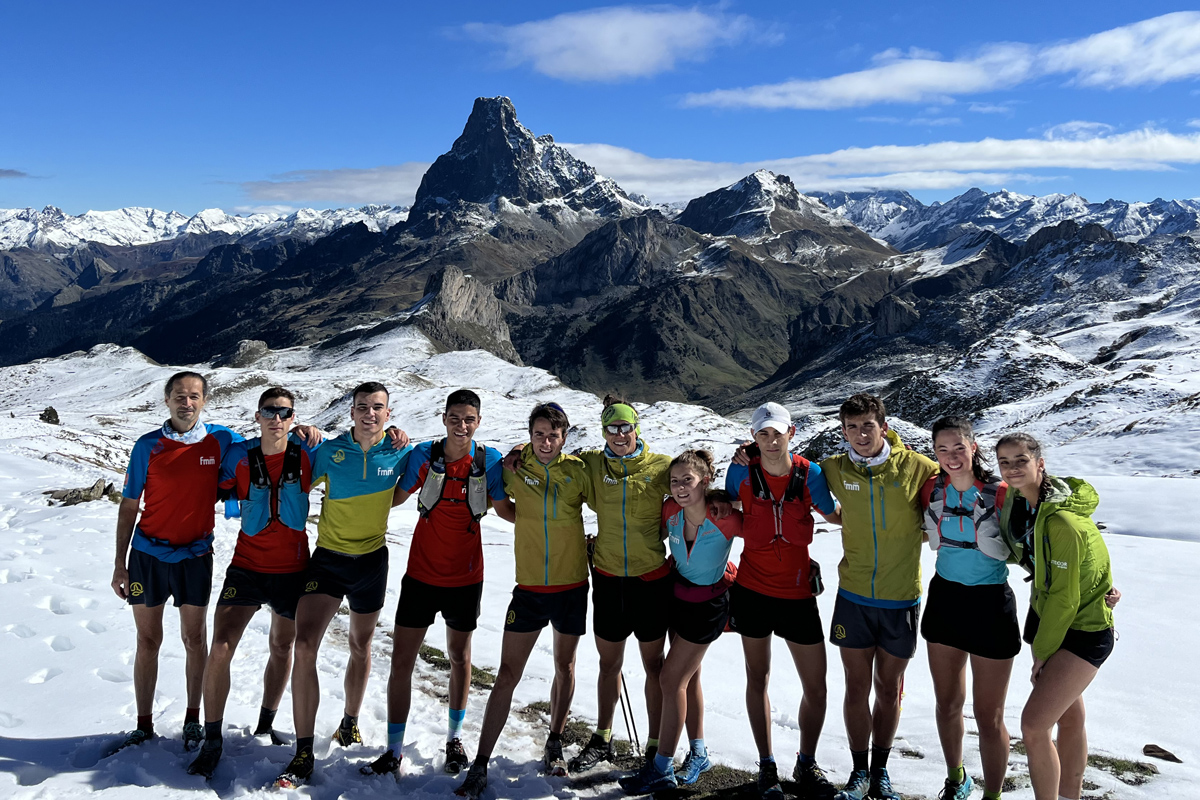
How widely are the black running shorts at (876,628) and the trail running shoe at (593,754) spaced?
2.75m

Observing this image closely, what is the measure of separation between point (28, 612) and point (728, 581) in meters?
9.53

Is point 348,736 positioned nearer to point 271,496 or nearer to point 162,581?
point 162,581

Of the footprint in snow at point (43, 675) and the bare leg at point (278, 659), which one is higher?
the bare leg at point (278, 659)

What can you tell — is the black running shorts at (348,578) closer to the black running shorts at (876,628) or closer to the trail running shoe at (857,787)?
the black running shorts at (876,628)

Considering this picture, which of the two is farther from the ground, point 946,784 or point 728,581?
point 728,581

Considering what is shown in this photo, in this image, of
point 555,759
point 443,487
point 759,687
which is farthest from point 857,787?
point 443,487

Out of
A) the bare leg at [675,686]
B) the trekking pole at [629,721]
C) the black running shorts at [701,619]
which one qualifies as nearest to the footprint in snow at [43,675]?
the trekking pole at [629,721]

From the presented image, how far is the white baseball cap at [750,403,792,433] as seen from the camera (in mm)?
7172

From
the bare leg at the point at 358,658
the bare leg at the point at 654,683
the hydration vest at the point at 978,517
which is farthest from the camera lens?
the bare leg at the point at 654,683

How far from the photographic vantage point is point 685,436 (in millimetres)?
79750

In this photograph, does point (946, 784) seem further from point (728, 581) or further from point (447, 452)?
point (447, 452)

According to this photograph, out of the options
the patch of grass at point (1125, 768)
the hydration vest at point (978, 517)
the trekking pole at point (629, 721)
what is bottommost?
the patch of grass at point (1125, 768)

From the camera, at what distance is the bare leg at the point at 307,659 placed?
7.09 m

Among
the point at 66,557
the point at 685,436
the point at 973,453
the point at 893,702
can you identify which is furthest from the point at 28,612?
the point at 685,436
